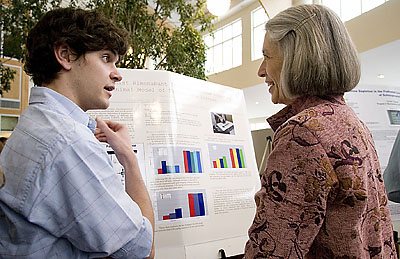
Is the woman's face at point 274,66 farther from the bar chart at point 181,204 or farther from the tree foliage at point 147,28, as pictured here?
the tree foliage at point 147,28

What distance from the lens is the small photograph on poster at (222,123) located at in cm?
229

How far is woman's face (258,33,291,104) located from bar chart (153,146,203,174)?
0.84 meters

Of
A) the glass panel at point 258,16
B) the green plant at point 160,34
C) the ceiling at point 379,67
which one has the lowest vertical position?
the green plant at point 160,34

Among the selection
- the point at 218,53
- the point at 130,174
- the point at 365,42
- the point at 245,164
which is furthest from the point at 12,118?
the point at 130,174

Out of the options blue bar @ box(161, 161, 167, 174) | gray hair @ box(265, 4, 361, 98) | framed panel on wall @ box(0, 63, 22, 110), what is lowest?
blue bar @ box(161, 161, 167, 174)

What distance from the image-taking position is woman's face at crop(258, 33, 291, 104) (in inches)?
46.2

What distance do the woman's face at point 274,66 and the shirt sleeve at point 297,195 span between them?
0.23m

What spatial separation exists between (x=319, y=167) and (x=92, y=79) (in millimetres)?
637

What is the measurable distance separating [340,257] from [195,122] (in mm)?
1273

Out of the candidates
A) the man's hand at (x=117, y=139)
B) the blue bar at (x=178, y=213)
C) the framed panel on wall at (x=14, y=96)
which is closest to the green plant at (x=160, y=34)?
the blue bar at (x=178, y=213)

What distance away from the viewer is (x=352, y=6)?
8578mm

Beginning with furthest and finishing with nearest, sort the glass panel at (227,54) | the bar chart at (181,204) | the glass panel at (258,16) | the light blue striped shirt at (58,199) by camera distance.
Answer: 1. the glass panel at (227,54)
2. the glass panel at (258,16)
3. the bar chart at (181,204)
4. the light blue striped shirt at (58,199)

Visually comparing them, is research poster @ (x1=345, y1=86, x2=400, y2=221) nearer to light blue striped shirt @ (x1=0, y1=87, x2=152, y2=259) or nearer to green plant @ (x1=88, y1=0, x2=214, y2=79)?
green plant @ (x1=88, y1=0, x2=214, y2=79)

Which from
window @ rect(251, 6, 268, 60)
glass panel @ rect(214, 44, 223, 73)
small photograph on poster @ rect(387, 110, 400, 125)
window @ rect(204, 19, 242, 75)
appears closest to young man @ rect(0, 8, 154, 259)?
small photograph on poster @ rect(387, 110, 400, 125)
